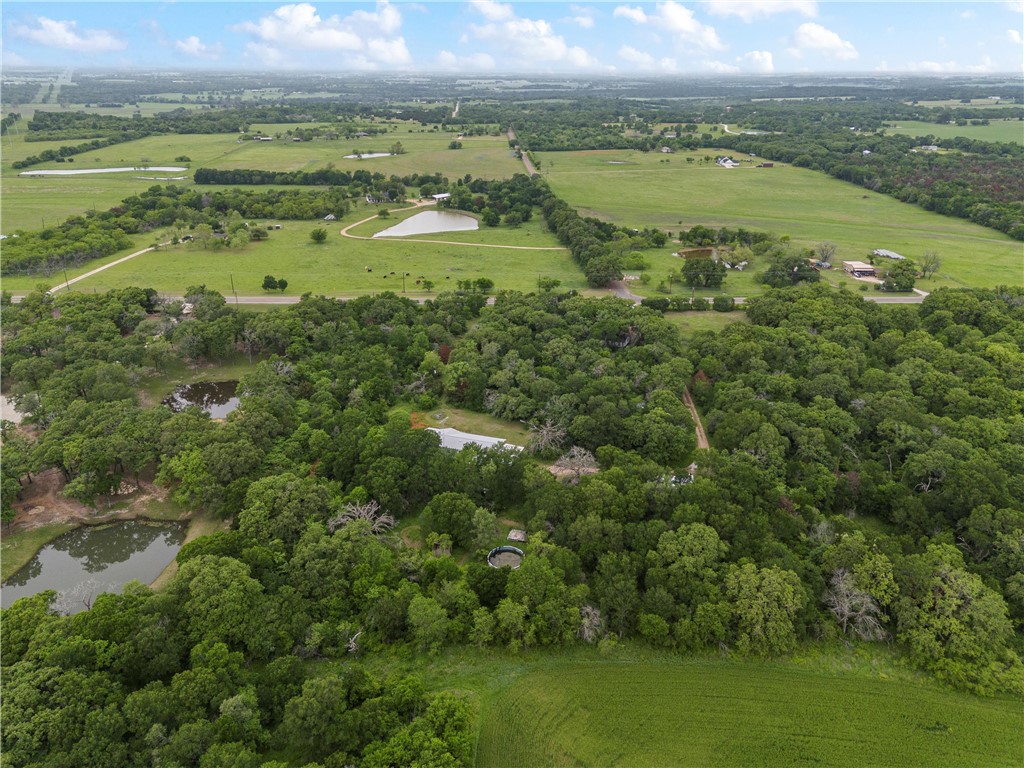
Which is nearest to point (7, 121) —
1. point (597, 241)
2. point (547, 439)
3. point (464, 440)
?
point (597, 241)

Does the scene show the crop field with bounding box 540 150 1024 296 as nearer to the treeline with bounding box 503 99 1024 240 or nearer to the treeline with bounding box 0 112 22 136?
the treeline with bounding box 503 99 1024 240

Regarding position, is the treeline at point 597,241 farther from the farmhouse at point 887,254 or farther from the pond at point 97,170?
the pond at point 97,170

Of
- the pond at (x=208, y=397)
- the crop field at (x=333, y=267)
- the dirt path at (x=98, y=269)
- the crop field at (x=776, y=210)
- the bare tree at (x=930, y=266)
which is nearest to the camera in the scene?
the pond at (x=208, y=397)

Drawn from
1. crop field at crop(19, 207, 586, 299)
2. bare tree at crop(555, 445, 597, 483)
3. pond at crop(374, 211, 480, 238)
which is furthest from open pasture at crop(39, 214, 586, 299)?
bare tree at crop(555, 445, 597, 483)

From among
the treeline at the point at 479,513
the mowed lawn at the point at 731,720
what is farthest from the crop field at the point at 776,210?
the mowed lawn at the point at 731,720

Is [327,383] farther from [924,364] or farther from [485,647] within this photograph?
[924,364]

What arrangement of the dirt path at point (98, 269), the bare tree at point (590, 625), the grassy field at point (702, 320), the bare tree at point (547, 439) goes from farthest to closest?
1. the dirt path at point (98, 269)
2. the grassy field at point (702, 320)
3. the bare tree at point (547, 439)
4. the bare tree at point (590, 625)

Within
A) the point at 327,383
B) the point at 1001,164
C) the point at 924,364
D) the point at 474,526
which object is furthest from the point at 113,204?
the point at 1001,164
